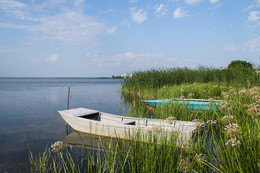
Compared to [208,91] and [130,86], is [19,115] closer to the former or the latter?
[130,86]

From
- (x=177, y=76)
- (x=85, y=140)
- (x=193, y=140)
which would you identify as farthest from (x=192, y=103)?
(x=177, y=76)

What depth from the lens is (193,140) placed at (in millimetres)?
3172

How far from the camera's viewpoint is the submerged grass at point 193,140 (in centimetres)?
260

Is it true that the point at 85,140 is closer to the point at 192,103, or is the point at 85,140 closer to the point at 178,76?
the point at 192,103

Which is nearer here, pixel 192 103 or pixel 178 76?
pixel 192 103

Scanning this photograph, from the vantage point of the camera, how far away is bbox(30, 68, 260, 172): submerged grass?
2.60 m

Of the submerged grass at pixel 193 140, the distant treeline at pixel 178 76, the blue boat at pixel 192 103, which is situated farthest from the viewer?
the distant treeline at pixel 178 76

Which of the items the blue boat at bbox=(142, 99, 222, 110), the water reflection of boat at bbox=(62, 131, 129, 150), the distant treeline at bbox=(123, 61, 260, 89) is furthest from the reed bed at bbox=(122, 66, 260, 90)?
the water reflection of boat at bbox=(62, 131, 129, 150)

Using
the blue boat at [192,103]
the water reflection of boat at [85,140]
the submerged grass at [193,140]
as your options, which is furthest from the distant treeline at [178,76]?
the water reflection of boat at [85,140]

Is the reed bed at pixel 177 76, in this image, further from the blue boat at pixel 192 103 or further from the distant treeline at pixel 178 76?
the blue boat at pixel 192 103

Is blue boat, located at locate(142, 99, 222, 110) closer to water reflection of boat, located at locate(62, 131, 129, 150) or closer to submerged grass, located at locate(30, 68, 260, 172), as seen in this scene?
submerged grass, located at locate(30, 68, 260, 172)

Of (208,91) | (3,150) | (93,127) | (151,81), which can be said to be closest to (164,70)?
(151,81)

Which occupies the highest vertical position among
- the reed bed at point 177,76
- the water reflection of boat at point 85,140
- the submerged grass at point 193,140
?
the reed bed at point 177,76

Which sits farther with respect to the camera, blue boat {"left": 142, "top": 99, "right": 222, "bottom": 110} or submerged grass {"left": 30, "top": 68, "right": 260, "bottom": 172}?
blue boat {"left": 142, "top": 99, "right": 222, "bottom": 110}
